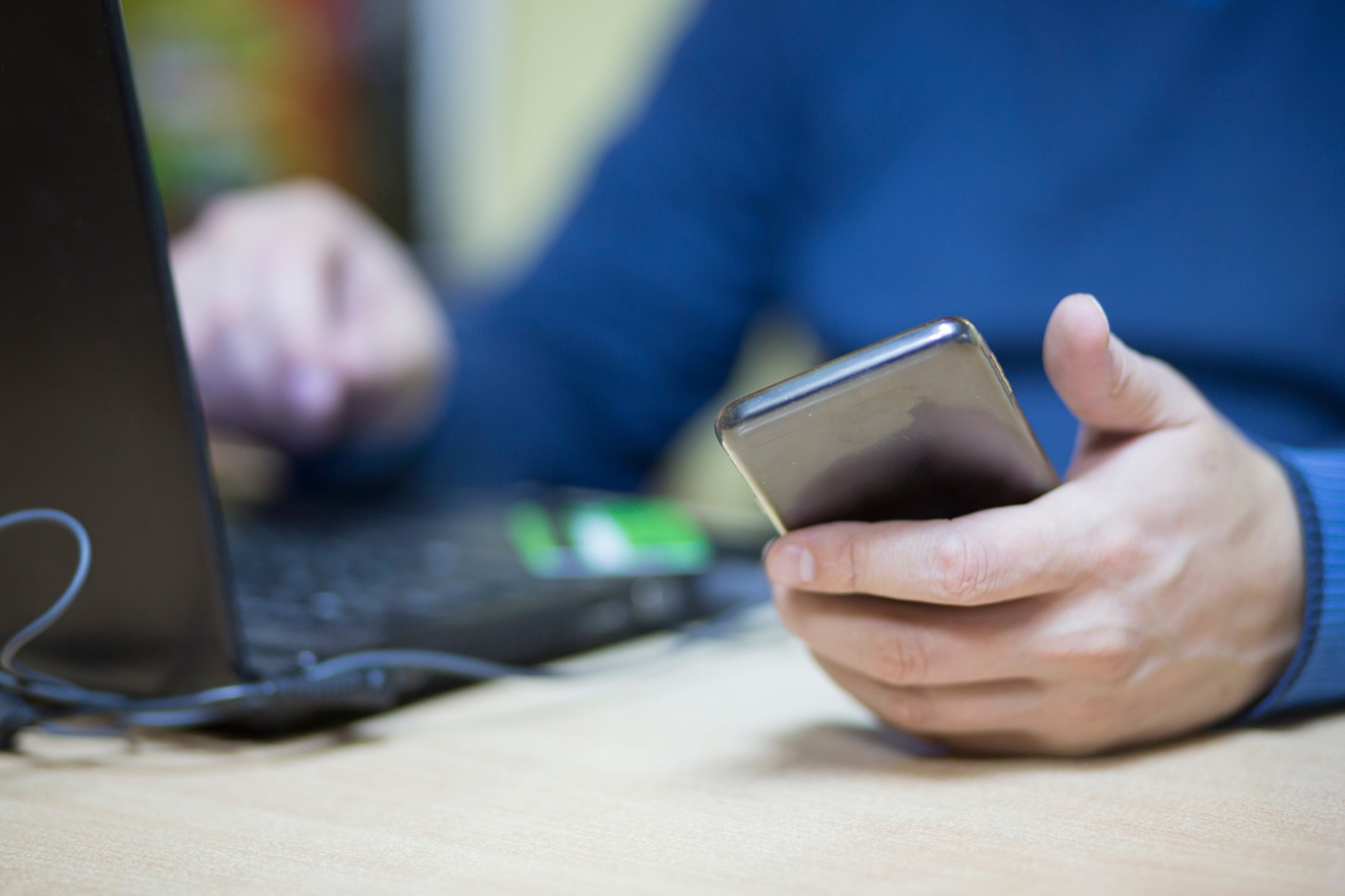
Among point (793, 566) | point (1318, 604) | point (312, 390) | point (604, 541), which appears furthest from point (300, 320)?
point (1318, 604)

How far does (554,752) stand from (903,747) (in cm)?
12

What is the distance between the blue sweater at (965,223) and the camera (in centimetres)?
61

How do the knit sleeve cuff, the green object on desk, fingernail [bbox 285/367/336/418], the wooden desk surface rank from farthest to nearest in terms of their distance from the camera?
1. fingernail [bbox 285/367/336/418]
2. the green object on desk
3. the knit sleeve cuff
4. the wooden desk surface

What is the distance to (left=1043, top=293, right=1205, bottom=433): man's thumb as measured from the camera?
0.94 feet

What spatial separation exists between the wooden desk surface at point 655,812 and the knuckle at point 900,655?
0.03 meters

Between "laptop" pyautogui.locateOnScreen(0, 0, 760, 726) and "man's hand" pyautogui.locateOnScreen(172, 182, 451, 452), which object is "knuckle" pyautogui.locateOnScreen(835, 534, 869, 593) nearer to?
"laptop" pyautogui.locateOnScreen(0, 0, 760, 726)

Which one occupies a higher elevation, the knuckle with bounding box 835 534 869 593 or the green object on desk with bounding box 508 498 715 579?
the green object on desk with bounding box 508 498 715 579

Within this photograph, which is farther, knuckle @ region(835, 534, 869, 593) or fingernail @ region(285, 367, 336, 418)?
fingernail @ region(285, 367, 336, 418)

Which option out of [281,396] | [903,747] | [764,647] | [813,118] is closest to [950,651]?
[903,747]

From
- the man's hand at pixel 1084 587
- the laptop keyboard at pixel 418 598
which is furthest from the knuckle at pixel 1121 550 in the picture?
the laptop keyboard at pixel 418 598

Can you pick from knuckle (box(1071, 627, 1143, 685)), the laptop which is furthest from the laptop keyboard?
knuckle (box(1071, 627, 1143, 685))

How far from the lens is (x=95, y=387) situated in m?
0.30

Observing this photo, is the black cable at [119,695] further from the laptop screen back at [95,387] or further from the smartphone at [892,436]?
the smartphone at [892,436]

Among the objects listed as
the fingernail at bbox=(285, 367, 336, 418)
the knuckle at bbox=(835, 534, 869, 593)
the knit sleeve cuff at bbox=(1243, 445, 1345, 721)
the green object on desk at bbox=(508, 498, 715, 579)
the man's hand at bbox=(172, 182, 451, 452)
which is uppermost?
the man's hand at bbox=(172, 182, 451, 452)
